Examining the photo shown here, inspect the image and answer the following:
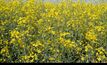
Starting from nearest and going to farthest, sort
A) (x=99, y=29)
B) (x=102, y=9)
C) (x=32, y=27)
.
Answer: (x=99, y=29)
(x=32, y=27)
(x=102, y=9)

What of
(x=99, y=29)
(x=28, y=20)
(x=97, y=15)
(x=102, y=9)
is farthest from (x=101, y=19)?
(x=28, y=20)

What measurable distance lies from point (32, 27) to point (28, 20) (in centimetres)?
24

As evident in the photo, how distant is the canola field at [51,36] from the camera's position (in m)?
3.63

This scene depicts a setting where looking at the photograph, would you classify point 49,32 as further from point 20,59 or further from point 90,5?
point 90,5

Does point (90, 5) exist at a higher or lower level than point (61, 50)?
higher

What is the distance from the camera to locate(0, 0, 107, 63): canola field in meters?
3.63

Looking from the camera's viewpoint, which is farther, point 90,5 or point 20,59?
point 90,5

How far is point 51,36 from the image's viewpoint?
12.6ft

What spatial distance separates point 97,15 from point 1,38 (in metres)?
1.64

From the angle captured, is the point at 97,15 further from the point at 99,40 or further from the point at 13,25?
the point at 13,25

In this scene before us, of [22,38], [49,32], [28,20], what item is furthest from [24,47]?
[28,20]

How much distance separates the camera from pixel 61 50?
12.0 feet

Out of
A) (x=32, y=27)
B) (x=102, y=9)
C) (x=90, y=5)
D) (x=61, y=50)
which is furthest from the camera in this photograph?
(x=90, y=5)

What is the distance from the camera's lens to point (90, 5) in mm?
5742
